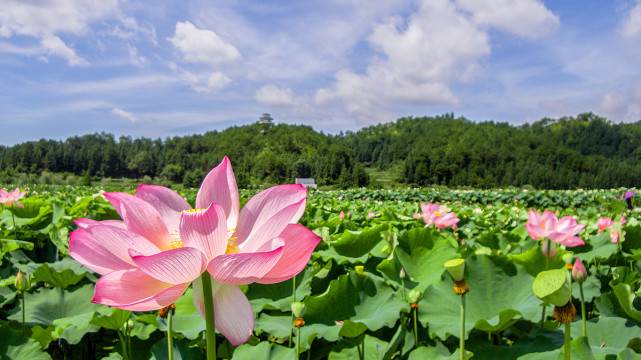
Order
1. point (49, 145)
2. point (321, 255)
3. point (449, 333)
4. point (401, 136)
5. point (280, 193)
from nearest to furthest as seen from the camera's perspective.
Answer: point (280, 193) < point (449, 333) < point (321, 255) < point (49, 145) < point (401, 136)

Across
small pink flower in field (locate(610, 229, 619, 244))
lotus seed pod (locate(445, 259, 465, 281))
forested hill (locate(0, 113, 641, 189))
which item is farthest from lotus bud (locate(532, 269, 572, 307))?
forested hill (locate(0, 113, 641, 189))

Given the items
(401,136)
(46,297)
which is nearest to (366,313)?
(46,297)

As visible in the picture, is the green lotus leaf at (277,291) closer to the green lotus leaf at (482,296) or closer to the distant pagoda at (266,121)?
the green lotus leaf at (482,296)

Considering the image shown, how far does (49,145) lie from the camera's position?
7844cm

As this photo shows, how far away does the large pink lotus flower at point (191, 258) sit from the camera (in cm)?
45

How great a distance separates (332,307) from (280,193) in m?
0.60

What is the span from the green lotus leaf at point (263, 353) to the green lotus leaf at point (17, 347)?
0.49m

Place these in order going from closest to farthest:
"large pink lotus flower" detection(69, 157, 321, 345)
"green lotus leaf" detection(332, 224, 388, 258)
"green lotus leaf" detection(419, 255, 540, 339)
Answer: "large pink lotus flower" detection(69, 157, 321, 345)
"green lotus leaf" detection(419, 255, 540, 339)
"green lotus leaf" detection(332, 224, 388, 258)

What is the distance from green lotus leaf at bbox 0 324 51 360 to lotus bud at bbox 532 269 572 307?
1.11 meters

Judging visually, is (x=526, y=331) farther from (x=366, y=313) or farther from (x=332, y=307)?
(x=332, y=307)

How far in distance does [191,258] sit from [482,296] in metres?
0.92

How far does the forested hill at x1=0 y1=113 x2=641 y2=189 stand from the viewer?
6775 centimetres

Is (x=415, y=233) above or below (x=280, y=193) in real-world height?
below

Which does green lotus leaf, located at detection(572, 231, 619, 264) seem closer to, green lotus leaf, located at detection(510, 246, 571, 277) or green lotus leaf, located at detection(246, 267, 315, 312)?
green lotus leaf, located at detection(510, 246, 571, 277)
